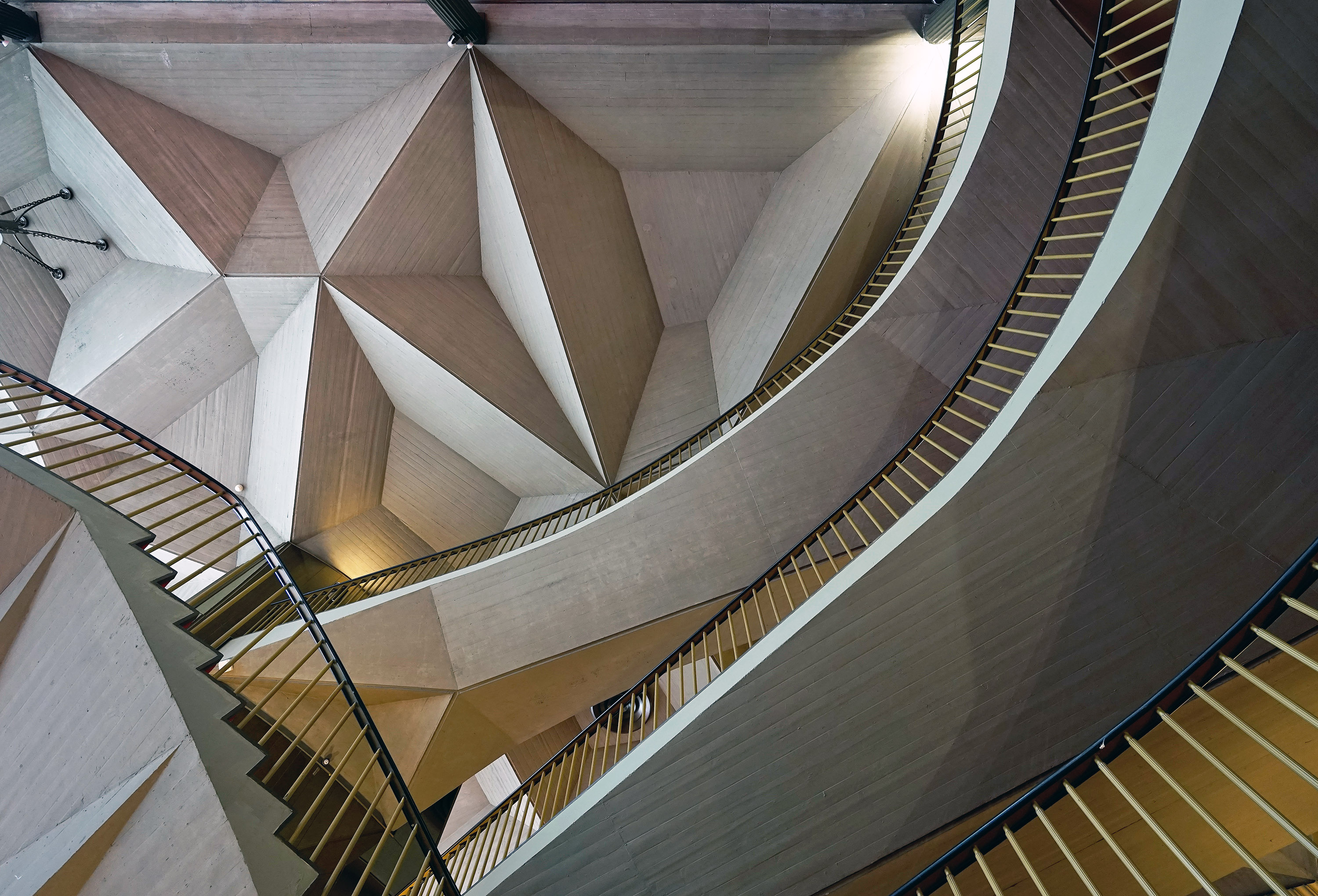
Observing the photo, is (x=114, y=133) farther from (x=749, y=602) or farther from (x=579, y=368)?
(x=749, y=602)

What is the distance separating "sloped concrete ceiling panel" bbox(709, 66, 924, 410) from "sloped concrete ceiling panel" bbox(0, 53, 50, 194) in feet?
33.2

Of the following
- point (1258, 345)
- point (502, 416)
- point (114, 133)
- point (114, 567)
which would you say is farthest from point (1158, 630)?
point (114, 133)

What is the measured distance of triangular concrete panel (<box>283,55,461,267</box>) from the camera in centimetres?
881

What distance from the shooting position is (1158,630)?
4023 mm

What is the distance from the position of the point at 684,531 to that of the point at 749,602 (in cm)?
110

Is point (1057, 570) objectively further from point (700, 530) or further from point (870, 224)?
point (870, 224)

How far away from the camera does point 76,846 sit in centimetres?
284

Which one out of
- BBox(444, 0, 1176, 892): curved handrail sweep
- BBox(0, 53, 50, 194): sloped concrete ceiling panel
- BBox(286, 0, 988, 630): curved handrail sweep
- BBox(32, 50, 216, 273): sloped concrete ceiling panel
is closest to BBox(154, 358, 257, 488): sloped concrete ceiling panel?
BBox(32, 50, 216, 273): sloped concrete ceiling panel

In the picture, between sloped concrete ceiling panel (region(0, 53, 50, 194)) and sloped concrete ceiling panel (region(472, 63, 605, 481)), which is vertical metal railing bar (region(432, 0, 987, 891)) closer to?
sloped concrete ceiling panel (region(472, 63, 605, 481))

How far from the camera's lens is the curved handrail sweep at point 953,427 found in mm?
4316

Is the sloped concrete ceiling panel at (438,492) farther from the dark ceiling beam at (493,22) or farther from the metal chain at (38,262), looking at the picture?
the dark ceiling beam at (493,22)

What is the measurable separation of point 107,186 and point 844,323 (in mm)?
10750

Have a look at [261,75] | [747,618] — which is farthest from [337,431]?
[747,618]

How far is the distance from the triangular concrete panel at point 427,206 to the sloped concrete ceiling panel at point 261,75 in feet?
2.24
